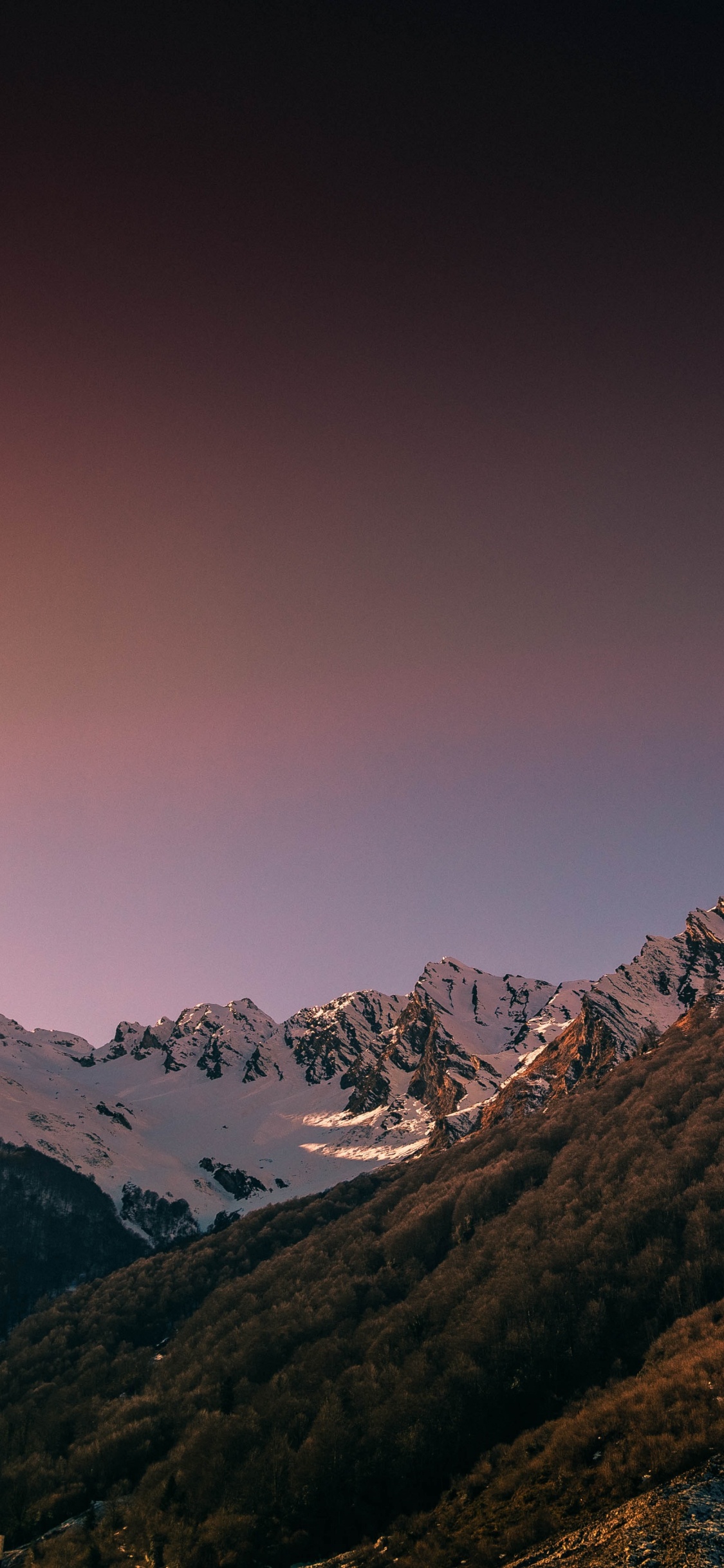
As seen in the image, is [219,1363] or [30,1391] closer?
[219,1363]

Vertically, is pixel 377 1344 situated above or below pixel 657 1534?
below

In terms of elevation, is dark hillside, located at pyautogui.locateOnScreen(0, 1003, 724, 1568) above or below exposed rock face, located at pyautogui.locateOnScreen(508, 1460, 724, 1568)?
below

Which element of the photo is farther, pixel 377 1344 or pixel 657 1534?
pixel 377 1344

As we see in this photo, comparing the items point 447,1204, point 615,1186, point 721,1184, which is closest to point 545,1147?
point 447,1204

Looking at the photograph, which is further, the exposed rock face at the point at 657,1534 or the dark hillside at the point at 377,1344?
the dark hillside at the point at 377,1344

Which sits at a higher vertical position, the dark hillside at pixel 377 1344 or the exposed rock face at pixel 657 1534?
the exposed rock face at pixel 657 1534

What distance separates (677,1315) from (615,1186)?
94.3ft

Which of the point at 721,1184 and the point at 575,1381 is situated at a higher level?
the point at 721,1184

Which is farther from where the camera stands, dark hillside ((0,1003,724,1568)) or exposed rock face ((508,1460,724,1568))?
dark hillside ((0,1003,724,1568))

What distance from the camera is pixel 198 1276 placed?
166250 mm

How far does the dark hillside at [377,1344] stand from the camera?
85.2 metres

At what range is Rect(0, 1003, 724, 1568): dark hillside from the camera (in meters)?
85.2

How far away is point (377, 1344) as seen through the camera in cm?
10731

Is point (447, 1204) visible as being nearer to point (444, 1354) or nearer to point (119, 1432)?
point (444, 1354)
